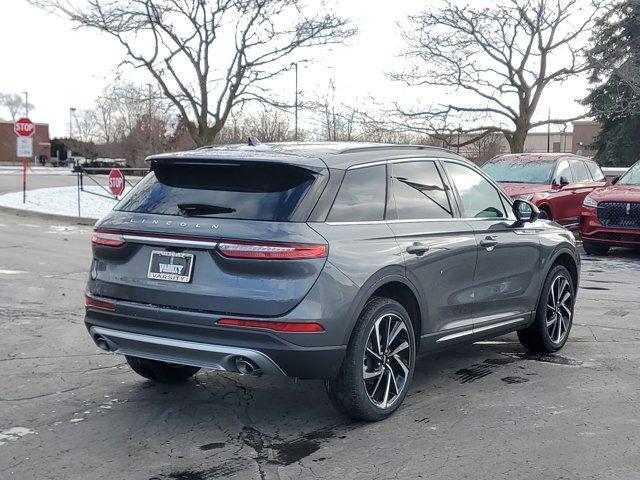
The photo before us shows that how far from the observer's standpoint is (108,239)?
4.93 metres

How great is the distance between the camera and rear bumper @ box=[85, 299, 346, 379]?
175 inches

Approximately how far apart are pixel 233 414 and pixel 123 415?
71 cm

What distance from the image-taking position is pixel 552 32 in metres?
21.5

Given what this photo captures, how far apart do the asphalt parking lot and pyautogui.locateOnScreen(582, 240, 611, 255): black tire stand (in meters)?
7.01

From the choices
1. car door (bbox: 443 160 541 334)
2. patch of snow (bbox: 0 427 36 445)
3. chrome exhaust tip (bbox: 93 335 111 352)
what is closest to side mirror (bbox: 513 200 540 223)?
car door (bbox: 443 160 541 334)

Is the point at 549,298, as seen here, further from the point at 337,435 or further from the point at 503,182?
the point at 503,182

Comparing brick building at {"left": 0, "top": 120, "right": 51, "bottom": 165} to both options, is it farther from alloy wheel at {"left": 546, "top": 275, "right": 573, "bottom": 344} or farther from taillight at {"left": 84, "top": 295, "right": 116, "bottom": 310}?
taillight at {"left": 84, "top": 295, "right": 116, "bottom": 310}

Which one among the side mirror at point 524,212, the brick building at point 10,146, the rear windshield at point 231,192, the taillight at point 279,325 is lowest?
the taillight at point 279,325

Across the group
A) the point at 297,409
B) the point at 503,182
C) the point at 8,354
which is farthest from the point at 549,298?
the point at 503,182

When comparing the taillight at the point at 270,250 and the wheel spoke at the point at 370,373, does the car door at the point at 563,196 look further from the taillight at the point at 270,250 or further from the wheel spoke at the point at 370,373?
the taillight at the point at 270,250

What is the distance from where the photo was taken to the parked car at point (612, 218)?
522 inches

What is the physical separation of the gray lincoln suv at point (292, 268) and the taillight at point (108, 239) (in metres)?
0.01

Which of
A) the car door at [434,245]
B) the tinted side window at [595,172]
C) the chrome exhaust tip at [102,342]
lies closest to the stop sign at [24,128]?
the tinted side window at [595,172]

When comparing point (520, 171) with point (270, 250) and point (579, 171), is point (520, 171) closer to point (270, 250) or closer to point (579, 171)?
point (579, 171)
